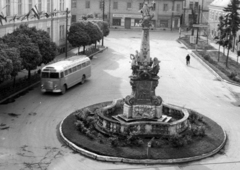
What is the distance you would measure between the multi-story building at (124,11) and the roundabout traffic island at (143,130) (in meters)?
59.5

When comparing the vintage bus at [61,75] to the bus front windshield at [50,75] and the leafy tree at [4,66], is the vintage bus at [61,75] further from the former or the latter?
the leafy tree at [4,66]

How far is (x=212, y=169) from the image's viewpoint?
17.8m

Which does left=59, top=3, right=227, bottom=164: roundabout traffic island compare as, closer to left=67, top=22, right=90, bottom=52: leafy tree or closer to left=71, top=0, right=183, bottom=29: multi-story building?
left=67, top=22, right=90, bottom=52: leafy tree

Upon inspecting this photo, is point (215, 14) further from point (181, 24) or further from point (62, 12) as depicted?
point (62, 12)

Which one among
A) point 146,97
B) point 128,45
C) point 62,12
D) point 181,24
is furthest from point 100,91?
point 181,24

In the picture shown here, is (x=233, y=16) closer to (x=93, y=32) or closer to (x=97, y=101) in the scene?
(x=93, y=32)

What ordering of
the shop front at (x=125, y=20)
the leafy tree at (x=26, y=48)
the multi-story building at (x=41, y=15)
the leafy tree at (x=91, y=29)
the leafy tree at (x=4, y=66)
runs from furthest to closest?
1. the shop front at (x=125, y=20)
2. the leafy tree at (x=91, y=29)
3. the multi-story building at (x=41, y=15)
4. the leafy tree at (x=26, y=48)
5. the leafy tree at (x=4, y=66)

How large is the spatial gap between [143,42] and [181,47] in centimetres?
3768

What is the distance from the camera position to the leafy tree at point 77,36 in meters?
44.8

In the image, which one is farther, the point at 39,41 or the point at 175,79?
the point at 175,79

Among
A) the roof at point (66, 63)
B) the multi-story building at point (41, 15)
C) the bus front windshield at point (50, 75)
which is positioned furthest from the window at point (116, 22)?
the bus front windshield at point (50, 75)

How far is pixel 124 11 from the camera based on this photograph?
268 feet

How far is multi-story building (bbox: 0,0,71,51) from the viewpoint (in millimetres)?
34375

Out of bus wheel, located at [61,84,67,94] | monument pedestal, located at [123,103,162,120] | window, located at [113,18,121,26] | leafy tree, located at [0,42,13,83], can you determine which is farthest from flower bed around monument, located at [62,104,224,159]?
window, located at [113,18,121,26]
